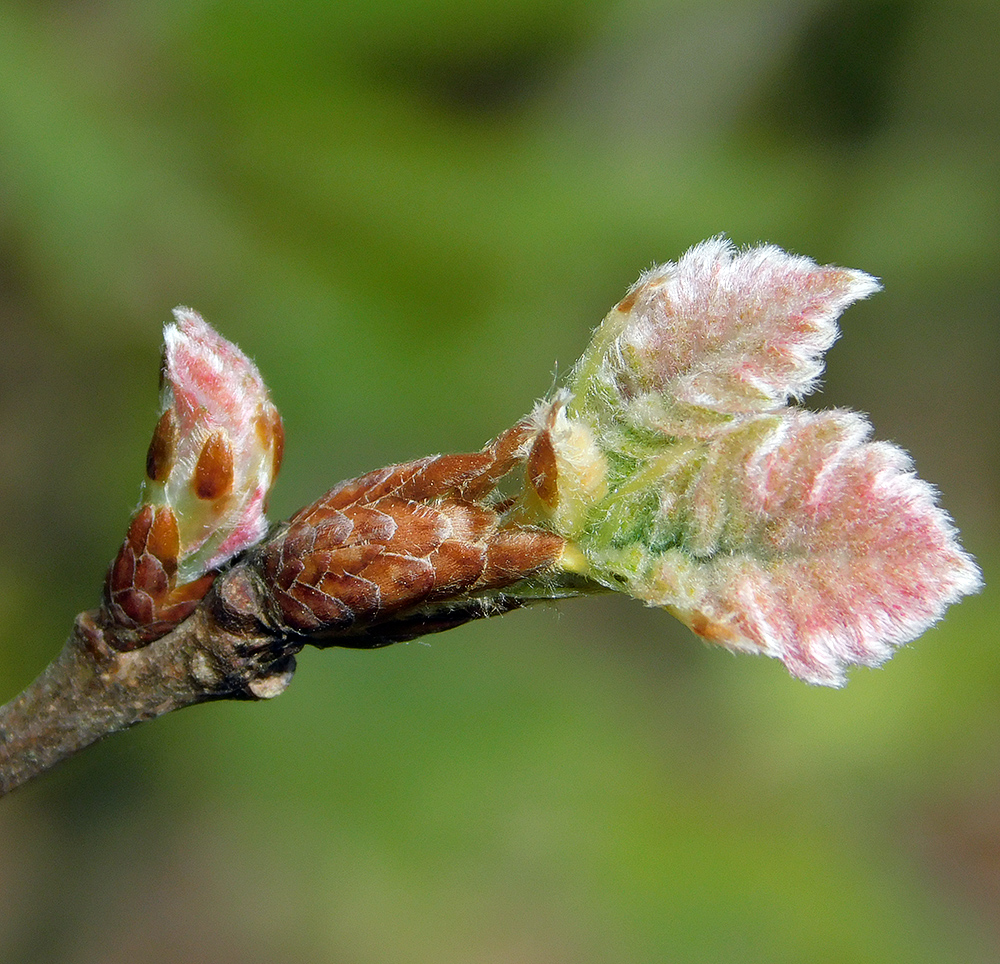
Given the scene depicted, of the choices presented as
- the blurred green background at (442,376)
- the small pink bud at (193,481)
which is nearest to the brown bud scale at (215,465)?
the small pink bud at (193,481)

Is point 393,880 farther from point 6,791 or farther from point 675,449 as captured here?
point 675,449

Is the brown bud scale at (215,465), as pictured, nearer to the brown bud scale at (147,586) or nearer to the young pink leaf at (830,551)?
the brown bud scale at (147,586)

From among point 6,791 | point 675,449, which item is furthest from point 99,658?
point 675,449

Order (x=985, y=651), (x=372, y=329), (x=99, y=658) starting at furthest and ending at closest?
(x=985, y=651) < (x=372, y=329) < (x=99, y=658)

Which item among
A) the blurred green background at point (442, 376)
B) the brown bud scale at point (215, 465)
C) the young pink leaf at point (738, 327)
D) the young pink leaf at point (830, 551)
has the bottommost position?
the young pink leaf at point (830, 551)

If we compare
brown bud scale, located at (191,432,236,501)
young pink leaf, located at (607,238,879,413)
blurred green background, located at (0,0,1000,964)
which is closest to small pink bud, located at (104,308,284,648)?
brown bud scale, located at (191,432,236,501)
